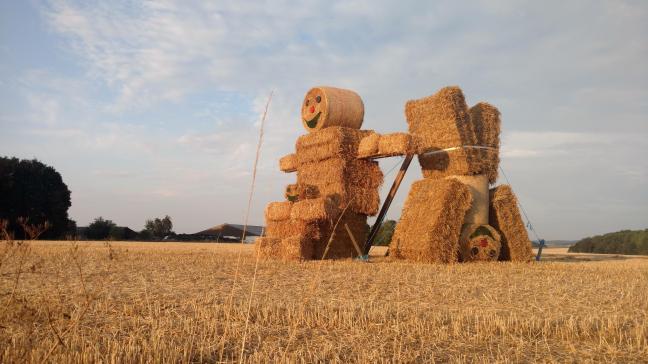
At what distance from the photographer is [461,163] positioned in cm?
1164

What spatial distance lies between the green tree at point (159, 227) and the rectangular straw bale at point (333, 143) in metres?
31.8

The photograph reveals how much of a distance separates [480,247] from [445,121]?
3007mm

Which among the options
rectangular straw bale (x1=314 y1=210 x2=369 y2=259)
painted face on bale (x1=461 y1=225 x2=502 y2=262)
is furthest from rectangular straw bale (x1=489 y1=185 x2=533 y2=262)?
rectangular straw bale (x1=314 y1=210 x2=369 y2=259)

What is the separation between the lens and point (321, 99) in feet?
42.6

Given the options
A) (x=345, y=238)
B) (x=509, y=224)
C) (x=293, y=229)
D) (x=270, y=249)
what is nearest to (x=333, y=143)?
(x=293, y=229)

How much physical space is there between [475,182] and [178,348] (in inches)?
378

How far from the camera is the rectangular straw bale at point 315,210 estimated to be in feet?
37.3

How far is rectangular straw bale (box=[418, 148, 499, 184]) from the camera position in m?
11.7

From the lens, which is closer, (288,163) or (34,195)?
(288,163)

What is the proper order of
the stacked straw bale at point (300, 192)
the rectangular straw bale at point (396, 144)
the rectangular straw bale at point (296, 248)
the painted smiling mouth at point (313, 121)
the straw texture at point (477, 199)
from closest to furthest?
1. the rectangular straw bale at point (296, 248)
2. the rectangular straw bale at point (396, 144)
3. the straw texture at point (477, 199)
4. the stacked straw bale at point (300, 192)
5. the painted smiling mouth at point (313, 121)

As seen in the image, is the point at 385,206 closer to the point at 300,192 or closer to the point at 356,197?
the point at 356,197

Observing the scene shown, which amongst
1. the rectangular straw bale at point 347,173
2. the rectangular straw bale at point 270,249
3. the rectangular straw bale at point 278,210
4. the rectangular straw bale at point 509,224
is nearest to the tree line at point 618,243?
the rectangular straw bale at point 509,224

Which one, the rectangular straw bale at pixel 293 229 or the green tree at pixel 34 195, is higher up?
the green tree at pixel 34 195

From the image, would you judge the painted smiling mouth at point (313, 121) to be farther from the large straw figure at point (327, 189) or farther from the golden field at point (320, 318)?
the golden field at point (320, 318)
